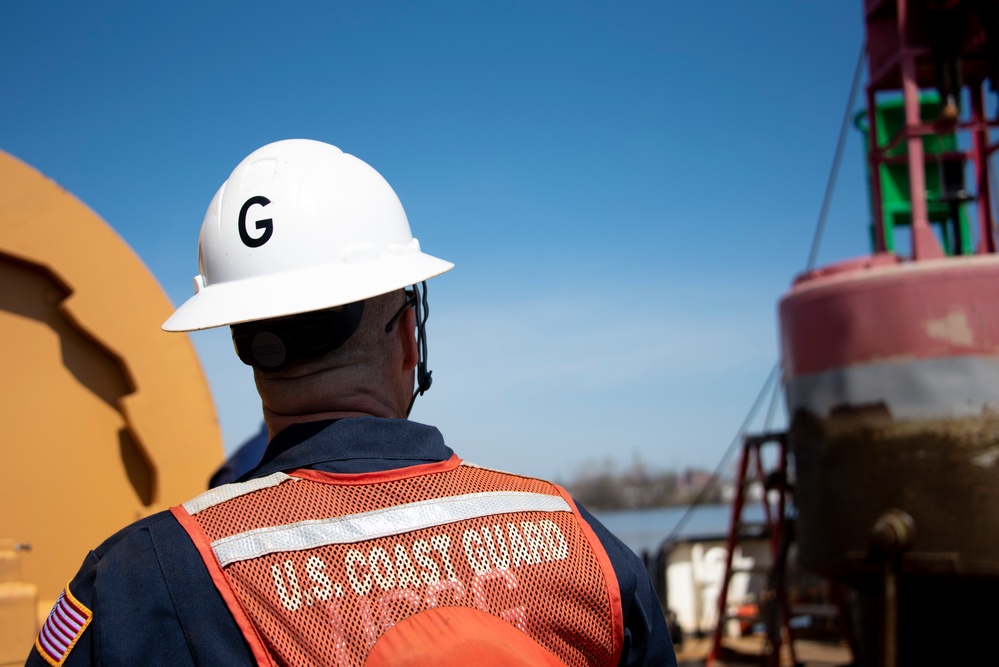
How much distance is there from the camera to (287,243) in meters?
1.73

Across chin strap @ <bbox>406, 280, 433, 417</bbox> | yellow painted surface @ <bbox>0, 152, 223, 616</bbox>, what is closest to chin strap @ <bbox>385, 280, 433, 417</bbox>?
chin strap @ <bbox>406, 280, 433, 417</bbox>

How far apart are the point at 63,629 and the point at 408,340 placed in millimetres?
775

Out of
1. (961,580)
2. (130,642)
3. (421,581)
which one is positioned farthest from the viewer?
(961,580)

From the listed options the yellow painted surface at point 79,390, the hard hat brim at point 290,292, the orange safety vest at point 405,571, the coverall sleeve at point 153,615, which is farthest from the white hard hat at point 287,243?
the yellow painted surface at point 79,390

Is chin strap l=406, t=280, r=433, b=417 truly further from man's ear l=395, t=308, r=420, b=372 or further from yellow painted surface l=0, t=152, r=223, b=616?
yellow painted surface l=0, t=152, r=223, b=616

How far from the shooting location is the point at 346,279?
1708 mm

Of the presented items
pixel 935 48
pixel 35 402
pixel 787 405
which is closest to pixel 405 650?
pixel 35 402

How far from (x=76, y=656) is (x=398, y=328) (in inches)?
30.3

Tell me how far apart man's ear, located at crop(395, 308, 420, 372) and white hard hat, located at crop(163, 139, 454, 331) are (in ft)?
0.23

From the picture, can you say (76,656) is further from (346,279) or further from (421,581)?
(346,279)

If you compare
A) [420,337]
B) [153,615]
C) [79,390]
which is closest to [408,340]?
[420,337]

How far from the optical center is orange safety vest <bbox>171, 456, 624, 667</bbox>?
1.34m

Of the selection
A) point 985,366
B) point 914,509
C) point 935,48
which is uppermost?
point 935,48

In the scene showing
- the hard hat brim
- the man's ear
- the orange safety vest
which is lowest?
the orange safety vest
